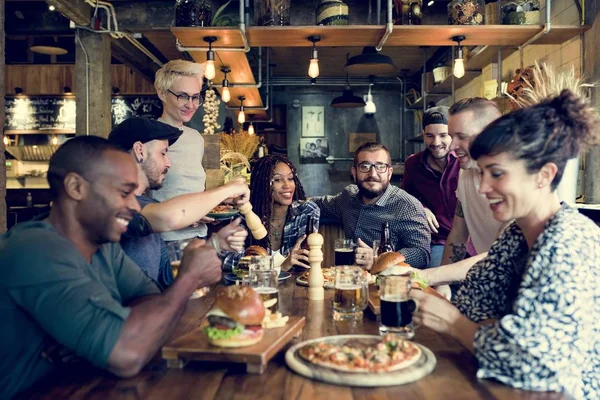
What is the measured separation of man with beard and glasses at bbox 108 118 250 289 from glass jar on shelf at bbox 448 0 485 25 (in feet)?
10.5

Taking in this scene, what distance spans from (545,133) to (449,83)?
669cm

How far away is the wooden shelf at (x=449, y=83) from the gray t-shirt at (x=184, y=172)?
4.71m

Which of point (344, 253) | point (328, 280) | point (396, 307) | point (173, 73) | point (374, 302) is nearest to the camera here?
point (396, 307)

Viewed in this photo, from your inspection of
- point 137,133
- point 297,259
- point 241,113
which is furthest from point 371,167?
point 241,113

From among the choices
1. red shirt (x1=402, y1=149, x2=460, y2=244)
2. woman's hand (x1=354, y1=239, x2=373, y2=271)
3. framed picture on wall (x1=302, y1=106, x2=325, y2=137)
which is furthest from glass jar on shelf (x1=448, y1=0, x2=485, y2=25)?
framed picture on wall (x1=302, y1=106, x2=325, y2=137)

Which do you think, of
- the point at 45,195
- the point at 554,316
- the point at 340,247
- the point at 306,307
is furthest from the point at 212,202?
the point at 45,195

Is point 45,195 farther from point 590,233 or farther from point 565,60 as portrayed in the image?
point 590,233

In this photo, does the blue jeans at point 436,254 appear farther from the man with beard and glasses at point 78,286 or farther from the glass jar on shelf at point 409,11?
the man with beard and glasses at point 78,286

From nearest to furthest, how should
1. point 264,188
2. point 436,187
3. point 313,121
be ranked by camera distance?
point 264,188
point 436,187
point 313,121

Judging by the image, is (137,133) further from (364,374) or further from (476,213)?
(476,213)

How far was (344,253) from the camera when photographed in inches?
119

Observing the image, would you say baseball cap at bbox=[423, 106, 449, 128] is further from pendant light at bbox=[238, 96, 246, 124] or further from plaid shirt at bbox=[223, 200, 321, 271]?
pendant light at bbox=[238, 96, 246, 124]

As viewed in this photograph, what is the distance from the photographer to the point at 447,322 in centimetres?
175

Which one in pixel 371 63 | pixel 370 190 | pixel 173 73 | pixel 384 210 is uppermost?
pixel 371 63
